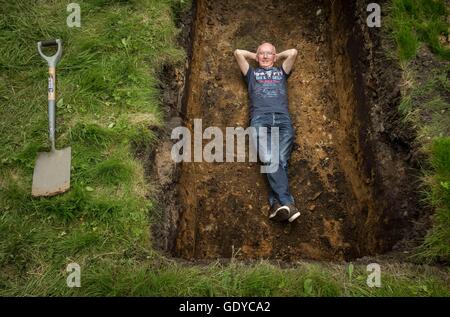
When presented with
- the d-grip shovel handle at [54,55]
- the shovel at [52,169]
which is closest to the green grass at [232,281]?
the shovel at [52,169]

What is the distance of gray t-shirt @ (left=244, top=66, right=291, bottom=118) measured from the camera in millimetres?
4668

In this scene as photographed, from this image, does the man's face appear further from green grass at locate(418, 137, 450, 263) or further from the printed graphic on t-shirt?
green grass at locate(418, 137, 450, 263)

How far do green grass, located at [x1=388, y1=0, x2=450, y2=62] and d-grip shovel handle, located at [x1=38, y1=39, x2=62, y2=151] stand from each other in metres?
3.67

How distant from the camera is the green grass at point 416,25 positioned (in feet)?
13.4

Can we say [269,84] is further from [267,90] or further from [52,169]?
[52,169]

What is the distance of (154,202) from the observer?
359cm

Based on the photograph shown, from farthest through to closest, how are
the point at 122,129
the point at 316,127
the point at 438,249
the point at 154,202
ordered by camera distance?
the point at 316,127 < the point at 122,129 < the point at 154,202 < the point at 438,249

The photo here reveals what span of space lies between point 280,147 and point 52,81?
2.60 m

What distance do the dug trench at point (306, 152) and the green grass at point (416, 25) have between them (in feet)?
0.73

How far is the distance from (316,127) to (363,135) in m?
0.78

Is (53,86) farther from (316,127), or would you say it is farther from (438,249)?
(438,249)

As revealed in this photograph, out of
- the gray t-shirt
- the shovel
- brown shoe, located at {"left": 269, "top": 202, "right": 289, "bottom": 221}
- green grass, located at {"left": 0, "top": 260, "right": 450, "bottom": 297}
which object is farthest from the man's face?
green grass, located at {"left": 0, "top": 260, "right": 450, "bottom": 297}
